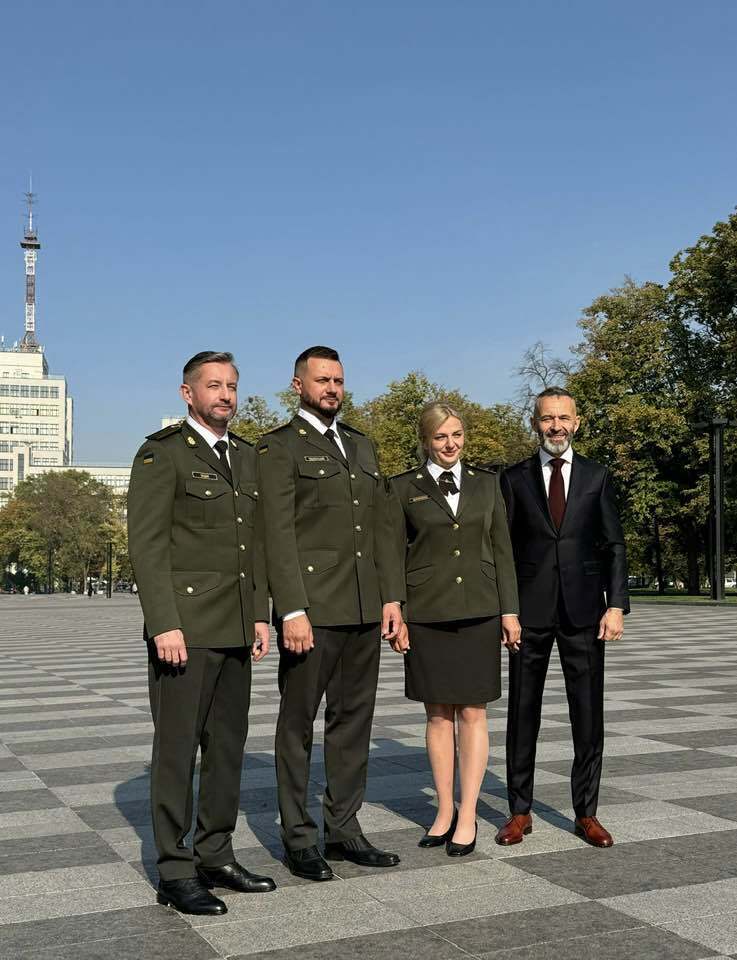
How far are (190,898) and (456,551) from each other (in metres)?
1.97

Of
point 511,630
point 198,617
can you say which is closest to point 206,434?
point 198,617

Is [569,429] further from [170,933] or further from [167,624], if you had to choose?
[170,933]

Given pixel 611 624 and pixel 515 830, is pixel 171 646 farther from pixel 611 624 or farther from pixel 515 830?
pixel 611 624

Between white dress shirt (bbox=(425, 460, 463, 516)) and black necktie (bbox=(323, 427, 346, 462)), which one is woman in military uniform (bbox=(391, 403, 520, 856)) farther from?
black necktie (bbox=(323, 427, 346, 462))

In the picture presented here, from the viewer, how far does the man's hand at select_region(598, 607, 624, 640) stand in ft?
18.3

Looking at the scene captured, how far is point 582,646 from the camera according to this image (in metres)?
5.64

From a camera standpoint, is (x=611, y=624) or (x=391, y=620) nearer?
(x=391, y=620)

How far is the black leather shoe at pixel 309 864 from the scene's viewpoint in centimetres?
486

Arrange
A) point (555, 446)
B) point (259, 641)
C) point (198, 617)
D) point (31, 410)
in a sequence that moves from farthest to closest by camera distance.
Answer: point (31, 410)
point (555, 446)
point (259, 641)
point (198, 617)

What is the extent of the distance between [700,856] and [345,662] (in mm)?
1824

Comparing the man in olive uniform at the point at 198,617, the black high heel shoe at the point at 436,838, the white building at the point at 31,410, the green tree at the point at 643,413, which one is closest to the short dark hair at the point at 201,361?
the man in olive uniform at the point at 198,617

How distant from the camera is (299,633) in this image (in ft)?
16.2

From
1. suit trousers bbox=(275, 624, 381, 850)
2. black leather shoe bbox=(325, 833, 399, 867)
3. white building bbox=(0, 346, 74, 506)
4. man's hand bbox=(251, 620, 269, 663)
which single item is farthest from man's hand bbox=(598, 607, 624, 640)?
white building bbox=(0, 346, 74, 506)

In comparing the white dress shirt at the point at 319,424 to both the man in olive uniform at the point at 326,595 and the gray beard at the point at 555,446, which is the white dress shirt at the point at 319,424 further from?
the gray beard at the point at 555,446
